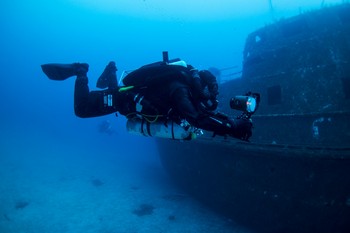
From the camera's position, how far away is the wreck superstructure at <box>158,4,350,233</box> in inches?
249

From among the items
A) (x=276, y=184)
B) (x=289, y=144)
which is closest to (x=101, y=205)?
(x=276, y=184)

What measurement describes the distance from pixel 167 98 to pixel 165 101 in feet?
0.18

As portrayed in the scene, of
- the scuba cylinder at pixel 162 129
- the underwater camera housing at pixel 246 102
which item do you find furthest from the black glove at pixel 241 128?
the scuba cylinder at pixel 162 129

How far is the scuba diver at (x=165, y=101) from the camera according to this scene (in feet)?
10.6

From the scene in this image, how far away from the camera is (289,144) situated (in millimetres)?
7328

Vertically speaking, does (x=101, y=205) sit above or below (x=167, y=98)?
below

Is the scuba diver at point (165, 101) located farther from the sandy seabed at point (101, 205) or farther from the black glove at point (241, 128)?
the sandy seabed at point (101, 205)

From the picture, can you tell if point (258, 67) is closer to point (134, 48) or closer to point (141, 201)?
point (141, 201)

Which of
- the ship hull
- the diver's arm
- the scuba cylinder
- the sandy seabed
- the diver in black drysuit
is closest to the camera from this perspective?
the diver in black drysuit

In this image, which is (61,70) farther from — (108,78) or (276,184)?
(276,184)

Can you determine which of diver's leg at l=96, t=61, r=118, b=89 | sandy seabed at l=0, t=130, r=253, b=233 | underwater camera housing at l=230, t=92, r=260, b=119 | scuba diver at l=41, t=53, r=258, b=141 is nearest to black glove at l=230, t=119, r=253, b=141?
scuba diver at l=41, t=53, r=258, b=141

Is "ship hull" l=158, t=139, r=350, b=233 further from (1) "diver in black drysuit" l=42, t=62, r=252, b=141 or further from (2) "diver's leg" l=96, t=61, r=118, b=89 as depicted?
(2) "diver's leg" l=96, t=61, r=118, b=89

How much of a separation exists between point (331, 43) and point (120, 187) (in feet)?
40.2

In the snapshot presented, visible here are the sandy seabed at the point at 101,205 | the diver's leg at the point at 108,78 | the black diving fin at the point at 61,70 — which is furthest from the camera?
the sandy seabed at the point at 101,205
